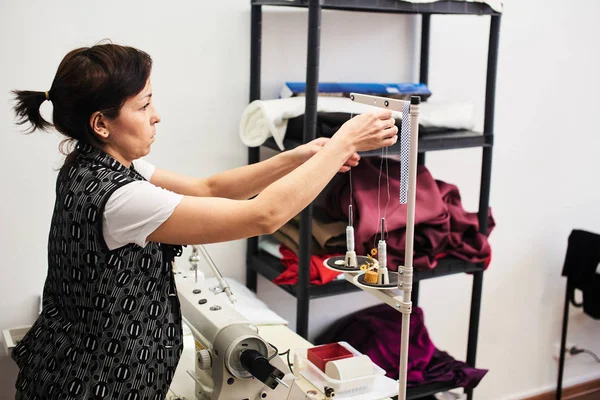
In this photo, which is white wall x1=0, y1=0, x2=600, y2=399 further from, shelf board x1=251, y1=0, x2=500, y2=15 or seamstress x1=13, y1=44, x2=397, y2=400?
seamstress x1=13, y1=44, x2=397, y2=400

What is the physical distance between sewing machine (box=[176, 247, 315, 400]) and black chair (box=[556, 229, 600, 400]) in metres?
1.70

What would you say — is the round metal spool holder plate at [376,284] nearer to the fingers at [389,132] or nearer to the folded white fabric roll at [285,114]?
the fingers at [389,132]

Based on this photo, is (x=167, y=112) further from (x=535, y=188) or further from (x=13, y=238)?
(x=535, y=188)

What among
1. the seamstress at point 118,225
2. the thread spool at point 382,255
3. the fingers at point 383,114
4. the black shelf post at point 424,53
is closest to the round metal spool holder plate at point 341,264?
the thread spool at point 382,255

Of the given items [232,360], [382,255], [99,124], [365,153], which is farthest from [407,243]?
[365,153]

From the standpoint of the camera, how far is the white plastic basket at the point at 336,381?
1561mm

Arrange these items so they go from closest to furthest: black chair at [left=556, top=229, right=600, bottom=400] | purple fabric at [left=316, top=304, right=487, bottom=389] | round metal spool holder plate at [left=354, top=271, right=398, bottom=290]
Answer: round metal spool holder plate at [left=354, top=271, right=398, bottom=290] < purple fabric at [left=316, top=304, right=487, bottom=389] < black chair at [left=556, top=229, right=600, bottom=400]

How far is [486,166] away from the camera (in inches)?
90.4

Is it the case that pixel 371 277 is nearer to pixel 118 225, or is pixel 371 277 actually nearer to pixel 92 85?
pixel 118 225

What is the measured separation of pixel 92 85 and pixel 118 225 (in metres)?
0.27

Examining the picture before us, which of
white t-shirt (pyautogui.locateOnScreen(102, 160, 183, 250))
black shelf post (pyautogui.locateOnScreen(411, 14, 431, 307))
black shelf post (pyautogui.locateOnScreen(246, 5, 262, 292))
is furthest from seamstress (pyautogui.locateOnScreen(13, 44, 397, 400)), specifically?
black shelf post (pyautogui.locateOnScreen(411, 14, 431, 307))

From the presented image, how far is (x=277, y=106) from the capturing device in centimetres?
201

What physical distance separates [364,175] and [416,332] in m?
0.61

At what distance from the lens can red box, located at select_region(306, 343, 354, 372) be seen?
5.34 feet
